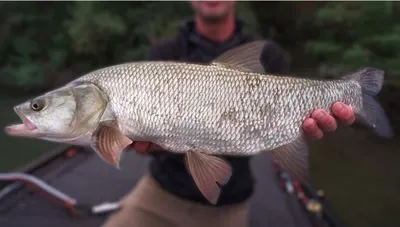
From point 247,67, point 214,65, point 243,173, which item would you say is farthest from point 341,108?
point 243,173

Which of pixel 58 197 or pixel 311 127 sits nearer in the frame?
pixel 311 127

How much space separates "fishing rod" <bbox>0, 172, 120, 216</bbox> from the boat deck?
3 centimetres

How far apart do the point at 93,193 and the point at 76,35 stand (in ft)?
26.8

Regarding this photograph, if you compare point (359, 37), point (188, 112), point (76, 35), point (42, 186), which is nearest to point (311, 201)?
point (188, 112)

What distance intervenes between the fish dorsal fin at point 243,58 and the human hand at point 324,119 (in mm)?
257

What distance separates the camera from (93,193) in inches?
112

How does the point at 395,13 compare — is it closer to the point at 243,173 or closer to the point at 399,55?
the point at 399,55

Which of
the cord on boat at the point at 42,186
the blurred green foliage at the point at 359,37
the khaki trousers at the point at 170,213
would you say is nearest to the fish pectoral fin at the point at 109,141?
the khaki trousers at the point at 170,213

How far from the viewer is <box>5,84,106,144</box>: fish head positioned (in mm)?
1438

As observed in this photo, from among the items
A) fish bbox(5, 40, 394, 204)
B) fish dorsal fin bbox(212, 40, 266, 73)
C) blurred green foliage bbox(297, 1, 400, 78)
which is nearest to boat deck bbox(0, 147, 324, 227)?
fish bbox(5, 40, 394, 204)

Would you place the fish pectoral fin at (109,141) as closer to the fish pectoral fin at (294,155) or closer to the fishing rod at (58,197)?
the fish pectoral fin at (294,155)

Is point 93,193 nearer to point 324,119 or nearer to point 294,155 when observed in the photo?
point 294,155

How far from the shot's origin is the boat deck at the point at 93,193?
8.17 feet

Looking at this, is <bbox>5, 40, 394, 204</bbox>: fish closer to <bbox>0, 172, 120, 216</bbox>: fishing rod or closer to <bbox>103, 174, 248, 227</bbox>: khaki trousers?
<bbox>103, 174, 248, 227</bbox>: khaki trousers
